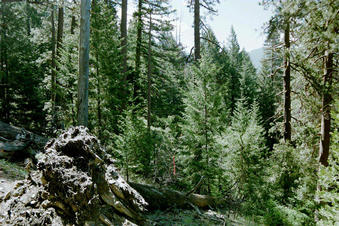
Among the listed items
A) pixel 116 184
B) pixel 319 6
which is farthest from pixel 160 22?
pixel 116 184

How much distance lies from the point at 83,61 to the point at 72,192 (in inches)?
223

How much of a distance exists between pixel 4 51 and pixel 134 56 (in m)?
12.0

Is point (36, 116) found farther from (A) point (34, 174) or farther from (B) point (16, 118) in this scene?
(A) point (34, 174)

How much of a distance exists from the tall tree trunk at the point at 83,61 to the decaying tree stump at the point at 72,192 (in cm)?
401

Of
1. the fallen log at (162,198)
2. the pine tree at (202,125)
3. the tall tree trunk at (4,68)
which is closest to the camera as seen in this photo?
the fallen log at (162,198)

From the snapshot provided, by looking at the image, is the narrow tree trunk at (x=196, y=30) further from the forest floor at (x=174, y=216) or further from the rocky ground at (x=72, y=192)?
the rocky ground at (x=72, y=192)

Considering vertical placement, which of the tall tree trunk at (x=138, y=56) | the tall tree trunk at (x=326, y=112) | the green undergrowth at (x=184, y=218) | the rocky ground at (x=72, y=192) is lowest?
the green undergrowth at (x=184, y=218)

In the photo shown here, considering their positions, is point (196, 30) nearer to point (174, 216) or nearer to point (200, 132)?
point (200, 132)

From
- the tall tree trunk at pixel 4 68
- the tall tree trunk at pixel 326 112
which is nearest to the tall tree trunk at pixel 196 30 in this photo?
the tall tree trunk at pixel 326 112

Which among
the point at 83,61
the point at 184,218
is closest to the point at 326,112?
the point at 184,218

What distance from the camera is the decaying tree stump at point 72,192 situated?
338cm

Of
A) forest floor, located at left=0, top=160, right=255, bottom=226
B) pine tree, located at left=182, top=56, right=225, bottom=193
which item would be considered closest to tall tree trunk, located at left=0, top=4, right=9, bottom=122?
forest floor, located at left=0, top=160, right=255, bottom=226

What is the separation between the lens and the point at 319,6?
4.83 metres

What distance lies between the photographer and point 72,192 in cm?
337
